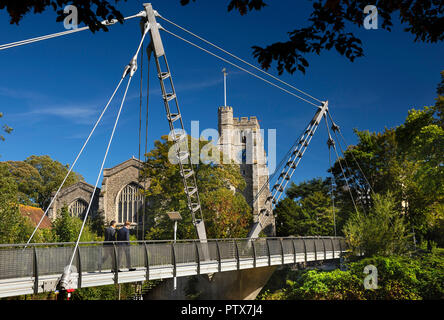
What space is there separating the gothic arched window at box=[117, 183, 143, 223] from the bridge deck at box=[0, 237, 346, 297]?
29.9 m

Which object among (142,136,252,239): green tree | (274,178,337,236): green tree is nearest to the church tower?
(274,178,337,236): green tree

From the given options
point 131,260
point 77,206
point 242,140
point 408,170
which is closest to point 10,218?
point 131,260

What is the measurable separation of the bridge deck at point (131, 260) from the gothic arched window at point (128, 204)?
98.1 ft

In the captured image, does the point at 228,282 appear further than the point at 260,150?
No

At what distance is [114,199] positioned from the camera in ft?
168

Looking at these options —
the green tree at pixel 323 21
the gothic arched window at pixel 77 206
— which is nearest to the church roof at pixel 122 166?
the gothic arched window at pixel 77 206

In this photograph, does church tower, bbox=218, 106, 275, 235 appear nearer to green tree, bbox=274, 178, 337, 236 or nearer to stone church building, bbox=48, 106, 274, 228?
stone church building, bbox=48, 106, 274, 228

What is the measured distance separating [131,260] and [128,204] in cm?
3659

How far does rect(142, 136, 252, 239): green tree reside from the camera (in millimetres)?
33531

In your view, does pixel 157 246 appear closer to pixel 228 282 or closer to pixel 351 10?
pixel 228 282

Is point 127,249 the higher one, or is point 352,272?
point 127,249

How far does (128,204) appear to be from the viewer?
51.0 m
